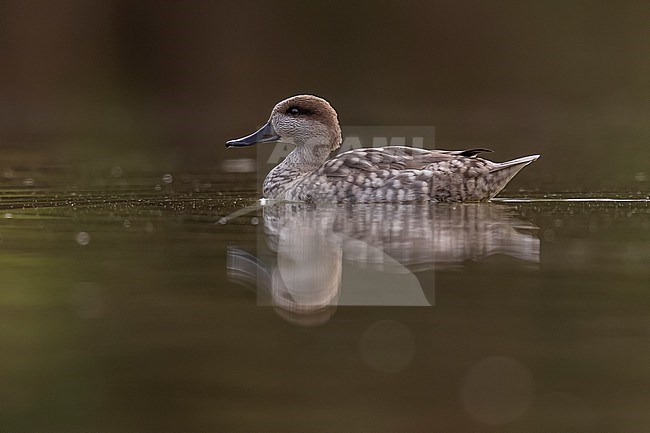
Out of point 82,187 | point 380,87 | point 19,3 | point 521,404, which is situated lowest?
point 521,404

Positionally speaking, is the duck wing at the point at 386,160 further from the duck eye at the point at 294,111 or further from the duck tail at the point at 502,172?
the duck eye at the point at 294,111

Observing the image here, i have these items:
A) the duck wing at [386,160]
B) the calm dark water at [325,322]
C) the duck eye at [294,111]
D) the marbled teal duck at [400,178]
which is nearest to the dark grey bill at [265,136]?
the duck eye at [294,111]

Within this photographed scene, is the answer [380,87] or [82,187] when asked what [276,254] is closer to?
[82,187]

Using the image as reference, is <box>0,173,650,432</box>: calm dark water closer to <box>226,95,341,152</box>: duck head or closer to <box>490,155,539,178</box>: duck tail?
<box>490,155,539,178</box>: duck tail

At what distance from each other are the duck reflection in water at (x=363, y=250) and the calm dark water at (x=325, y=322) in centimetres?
2

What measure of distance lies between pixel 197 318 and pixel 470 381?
134cm

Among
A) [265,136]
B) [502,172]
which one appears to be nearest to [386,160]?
[502,172]

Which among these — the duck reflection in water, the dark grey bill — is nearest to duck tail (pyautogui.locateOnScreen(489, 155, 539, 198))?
the duck reflection in water

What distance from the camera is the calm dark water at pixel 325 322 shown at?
4047 mm

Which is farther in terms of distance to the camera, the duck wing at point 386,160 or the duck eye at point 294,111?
the duck eye at point 294,111

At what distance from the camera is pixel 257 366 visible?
443 cm

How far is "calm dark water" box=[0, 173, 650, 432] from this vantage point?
159 inches

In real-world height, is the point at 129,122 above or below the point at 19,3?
below

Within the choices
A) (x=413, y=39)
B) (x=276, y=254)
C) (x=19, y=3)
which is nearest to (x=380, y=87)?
(x=413, y=39)
